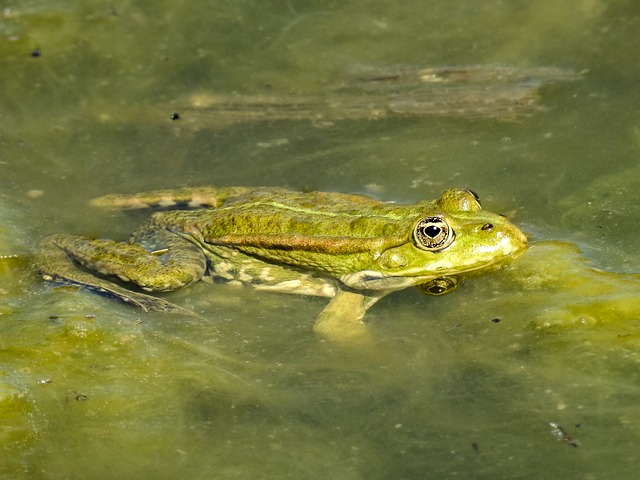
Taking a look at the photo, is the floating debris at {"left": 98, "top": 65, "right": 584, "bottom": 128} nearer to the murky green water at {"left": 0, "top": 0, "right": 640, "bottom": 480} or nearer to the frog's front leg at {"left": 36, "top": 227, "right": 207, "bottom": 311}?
the murky green water at {"left": 0, "top": 0, "right": 640, "bottom": 480}

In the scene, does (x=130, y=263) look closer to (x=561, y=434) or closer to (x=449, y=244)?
(x=449, y=244)

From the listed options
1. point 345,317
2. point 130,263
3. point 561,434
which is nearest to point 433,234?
point 345,317

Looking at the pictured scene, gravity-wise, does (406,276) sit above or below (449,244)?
below

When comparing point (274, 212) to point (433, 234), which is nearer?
point (433, 234)

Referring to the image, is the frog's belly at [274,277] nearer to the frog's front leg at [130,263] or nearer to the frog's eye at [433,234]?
the frog's front leg at [130,263]

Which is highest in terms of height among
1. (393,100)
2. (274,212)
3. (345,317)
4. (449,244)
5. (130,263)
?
(393,100)

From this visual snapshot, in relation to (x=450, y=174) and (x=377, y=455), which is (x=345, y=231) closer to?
(x=450, y=174)

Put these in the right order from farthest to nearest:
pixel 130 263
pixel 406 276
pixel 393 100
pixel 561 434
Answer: pixel 393 100 < pixel 130 263 < pixel 406 276 < pixel 561 434

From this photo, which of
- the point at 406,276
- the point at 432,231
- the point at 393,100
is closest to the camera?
the point at 432,231

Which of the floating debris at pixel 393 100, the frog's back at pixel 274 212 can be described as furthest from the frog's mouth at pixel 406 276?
the floating debris at pixel 393 100
